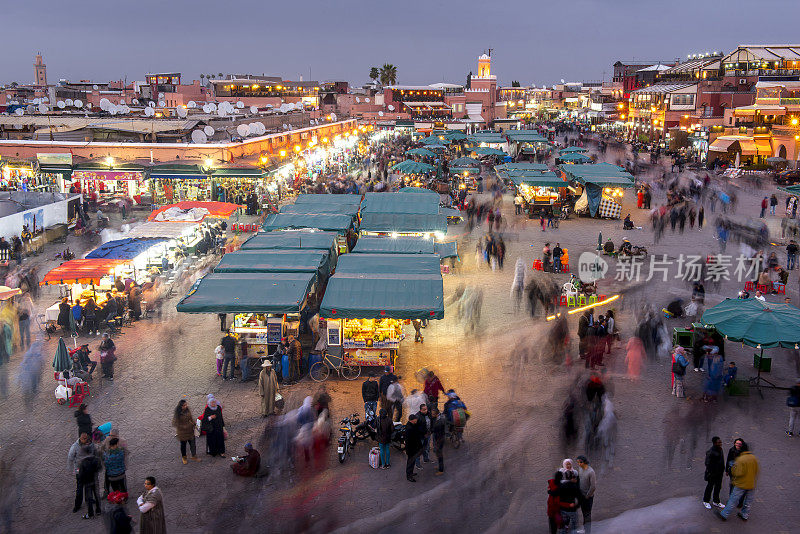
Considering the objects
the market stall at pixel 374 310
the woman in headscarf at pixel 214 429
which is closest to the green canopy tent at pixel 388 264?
the market stall at pixel 374 310

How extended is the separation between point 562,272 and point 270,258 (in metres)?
9.76

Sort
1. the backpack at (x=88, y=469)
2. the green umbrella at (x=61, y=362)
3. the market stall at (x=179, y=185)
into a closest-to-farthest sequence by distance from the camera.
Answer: the backpack at (x=88, y=469)
the green umbrella at (x=61, y=362)
the market stall at (x=179, y=185)

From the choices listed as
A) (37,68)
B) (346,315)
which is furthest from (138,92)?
(346,315)

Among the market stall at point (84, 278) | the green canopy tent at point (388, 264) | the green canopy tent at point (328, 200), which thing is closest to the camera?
the green canopy tent at point (388, 264)

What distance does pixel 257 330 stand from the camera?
13.3 m

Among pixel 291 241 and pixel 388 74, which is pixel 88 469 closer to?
pixel 291 241

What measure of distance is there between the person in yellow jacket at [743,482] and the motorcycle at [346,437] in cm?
525

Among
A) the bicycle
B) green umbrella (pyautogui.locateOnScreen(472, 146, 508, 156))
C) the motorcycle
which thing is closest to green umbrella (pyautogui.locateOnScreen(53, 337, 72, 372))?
the bicycle

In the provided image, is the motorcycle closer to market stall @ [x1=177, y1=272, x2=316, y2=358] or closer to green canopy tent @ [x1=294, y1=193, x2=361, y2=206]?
market stall @ [x1=177, y1=272, x2=316, y2=358]

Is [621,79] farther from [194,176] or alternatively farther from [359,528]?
[359,528]

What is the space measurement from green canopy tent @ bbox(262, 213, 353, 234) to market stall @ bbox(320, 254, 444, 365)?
6179mm

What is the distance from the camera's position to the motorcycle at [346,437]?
9.70 metres

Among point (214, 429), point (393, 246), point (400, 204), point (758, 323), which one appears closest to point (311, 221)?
point (400, 204)

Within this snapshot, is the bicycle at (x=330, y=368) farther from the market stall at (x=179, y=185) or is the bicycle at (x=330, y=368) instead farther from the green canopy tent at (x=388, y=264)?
the market stall at (x=179, y=185)
